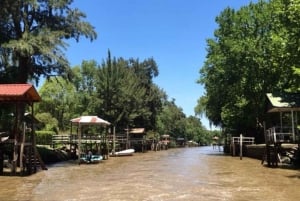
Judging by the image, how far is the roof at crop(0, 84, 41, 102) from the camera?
25.7m

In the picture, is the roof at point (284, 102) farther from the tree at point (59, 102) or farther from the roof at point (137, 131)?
the tree at point (59, 102)

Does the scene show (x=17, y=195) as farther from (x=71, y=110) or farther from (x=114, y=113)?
(x=71, y=110)

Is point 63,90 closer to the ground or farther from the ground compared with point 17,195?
farther from the ground

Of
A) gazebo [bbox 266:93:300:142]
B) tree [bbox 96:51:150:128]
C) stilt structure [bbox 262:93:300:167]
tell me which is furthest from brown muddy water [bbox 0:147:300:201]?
tree [bbox 96:51:150:128]

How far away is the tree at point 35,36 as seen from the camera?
33656 mm

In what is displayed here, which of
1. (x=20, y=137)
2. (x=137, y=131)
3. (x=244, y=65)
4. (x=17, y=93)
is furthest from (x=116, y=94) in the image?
(x=17, y=93)

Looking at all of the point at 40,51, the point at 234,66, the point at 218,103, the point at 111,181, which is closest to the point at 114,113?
the point at 218,103

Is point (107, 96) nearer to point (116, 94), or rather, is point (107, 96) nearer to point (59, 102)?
point (116, 94)

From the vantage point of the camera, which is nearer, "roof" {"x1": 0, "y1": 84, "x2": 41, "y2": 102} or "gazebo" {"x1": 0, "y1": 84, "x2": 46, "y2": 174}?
"roof" {"x1": 0, "y1": 84, "x2": 41, "y2": 102}

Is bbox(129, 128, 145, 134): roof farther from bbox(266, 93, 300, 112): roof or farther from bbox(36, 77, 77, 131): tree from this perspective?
bbox(266, 93, 300, 112): roof

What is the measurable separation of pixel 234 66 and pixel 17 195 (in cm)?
3566

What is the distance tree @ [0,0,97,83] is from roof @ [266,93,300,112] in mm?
15585

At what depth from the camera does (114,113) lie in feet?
214

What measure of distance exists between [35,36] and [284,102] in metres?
18.8
